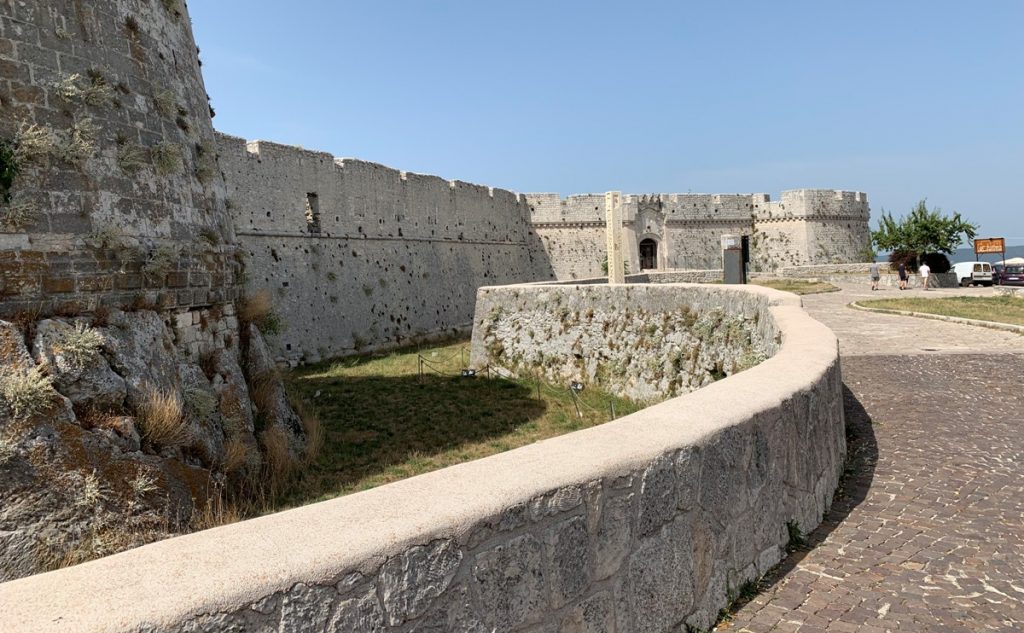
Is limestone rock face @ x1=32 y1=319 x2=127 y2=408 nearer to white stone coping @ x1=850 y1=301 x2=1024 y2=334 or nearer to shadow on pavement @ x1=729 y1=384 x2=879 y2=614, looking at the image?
shadow on pavement @ x1=729 y1=384 x2=879 y2=614

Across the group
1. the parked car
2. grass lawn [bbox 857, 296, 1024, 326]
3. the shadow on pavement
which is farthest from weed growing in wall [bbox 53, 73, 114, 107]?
the parked car

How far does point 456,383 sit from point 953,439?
969cm

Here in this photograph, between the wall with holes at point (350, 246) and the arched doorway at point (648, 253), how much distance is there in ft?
41.0

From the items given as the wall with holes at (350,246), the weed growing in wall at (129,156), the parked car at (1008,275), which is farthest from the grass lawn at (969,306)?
the weed growing in wall at (129,156)

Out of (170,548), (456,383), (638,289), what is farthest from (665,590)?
(456,383)

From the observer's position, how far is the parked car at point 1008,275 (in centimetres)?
2559

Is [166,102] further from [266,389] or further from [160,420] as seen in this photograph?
[160,420]

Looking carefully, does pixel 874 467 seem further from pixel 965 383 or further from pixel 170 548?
pixel 170 548

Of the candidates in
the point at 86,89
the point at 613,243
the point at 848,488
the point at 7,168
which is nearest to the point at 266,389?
the point at 7,168

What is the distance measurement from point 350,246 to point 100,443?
1425 centimetres

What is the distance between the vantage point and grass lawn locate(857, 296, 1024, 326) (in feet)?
47.0

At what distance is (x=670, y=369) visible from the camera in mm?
11094

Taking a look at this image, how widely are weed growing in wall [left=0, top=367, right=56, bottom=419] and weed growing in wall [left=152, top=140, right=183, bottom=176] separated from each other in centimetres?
252

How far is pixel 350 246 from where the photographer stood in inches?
742
